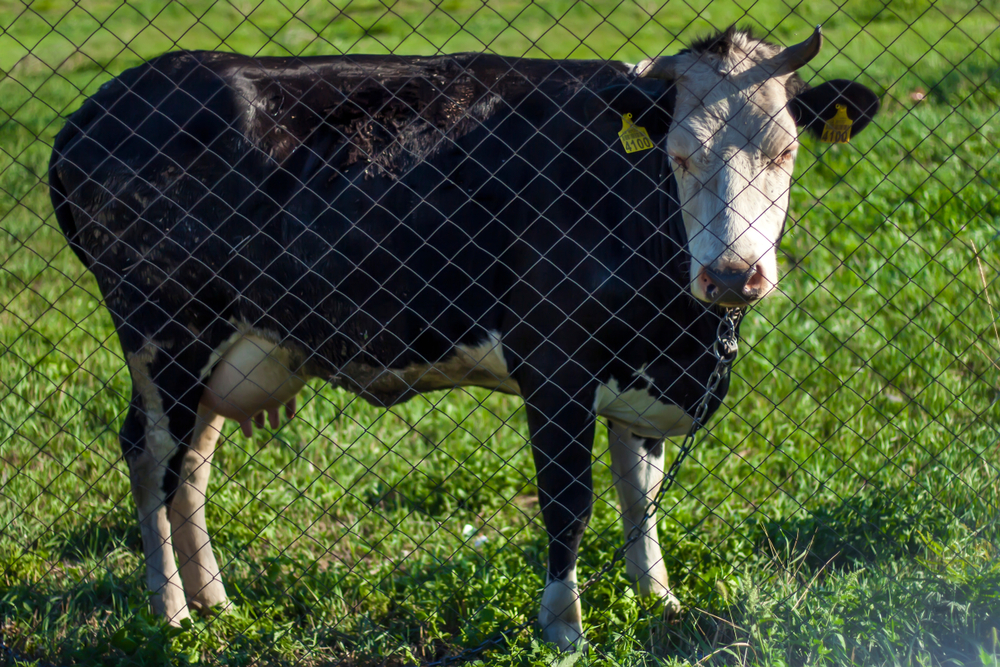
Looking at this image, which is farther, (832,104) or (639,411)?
(639,411)

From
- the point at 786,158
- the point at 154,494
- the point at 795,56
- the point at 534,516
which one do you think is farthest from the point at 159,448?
the point at 795,56

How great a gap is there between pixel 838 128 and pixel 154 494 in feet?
8.89

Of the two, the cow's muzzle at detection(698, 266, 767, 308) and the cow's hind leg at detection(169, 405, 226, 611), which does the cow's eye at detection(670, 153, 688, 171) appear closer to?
→ the cow's muzzle at detection(698, 266, 767, 308)

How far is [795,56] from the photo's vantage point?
2457mm

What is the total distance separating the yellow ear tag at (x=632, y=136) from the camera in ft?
8.48

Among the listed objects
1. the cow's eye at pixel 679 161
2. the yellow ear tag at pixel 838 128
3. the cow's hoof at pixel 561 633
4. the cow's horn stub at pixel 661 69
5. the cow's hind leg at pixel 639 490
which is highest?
the cow's horn stub at pixel 661 69

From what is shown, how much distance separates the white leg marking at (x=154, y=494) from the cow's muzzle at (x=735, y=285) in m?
2.07

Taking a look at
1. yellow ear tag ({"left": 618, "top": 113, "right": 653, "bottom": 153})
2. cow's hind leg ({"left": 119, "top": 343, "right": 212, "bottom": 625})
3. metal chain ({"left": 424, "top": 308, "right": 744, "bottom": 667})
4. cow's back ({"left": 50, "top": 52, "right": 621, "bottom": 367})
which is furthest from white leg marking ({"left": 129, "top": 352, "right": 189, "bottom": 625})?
yellow ear tag ({"left": 618, "top": 113, "right": 653, "bottom": 153})

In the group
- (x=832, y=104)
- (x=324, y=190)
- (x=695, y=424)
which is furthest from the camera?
(x=324, y=190)

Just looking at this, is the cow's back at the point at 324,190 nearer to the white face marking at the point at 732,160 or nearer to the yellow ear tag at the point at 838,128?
the white face marking at the point at 732,160

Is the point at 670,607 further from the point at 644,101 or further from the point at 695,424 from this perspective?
the point at 644,101

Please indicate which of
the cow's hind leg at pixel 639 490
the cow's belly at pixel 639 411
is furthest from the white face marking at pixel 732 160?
the cow's hind leg at pixel 639 490

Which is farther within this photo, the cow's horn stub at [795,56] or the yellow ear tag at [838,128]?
the yellow ear tag at [838,128]

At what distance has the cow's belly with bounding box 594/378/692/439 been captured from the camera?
287 centimetres
